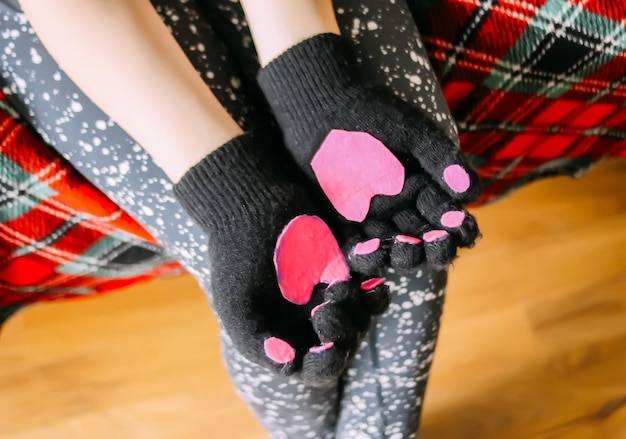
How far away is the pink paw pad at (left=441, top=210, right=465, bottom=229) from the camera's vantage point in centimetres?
47

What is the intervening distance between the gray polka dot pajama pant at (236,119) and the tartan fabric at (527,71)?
0.06 metres

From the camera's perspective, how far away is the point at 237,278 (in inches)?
18.6

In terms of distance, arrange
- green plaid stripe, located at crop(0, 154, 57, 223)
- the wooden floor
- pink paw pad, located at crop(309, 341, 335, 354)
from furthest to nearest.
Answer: the wooden floor, green plaid stripe, located at crop(0, 154, 57, 223), pink paw pad, located at crop(309, 341, 335, 354)

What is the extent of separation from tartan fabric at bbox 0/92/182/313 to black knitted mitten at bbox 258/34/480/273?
0.21 m

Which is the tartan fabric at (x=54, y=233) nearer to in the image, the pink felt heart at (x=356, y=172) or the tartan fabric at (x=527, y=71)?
the pink felt heart at (x=356, y=172)

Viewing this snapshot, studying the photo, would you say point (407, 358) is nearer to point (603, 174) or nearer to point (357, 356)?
point (357, 356)

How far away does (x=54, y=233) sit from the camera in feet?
2.08

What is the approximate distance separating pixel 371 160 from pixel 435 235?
8 centimetres

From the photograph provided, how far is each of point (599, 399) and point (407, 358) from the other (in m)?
0.44

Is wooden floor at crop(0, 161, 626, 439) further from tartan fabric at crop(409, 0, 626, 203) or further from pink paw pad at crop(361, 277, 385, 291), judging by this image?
pink paw pad at crop(361, 277, 385, 291)

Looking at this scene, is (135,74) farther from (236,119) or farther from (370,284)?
(370,284)

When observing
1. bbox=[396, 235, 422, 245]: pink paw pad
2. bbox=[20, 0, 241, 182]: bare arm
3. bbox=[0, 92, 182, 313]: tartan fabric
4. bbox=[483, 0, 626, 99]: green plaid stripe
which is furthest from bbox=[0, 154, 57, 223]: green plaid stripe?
bbox=[483, 0, 626, 99]: green plaid stripe

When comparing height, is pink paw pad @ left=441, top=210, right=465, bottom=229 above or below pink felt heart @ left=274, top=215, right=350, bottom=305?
below

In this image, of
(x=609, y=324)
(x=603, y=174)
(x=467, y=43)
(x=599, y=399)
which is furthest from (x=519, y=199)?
(x=467, y=43)
